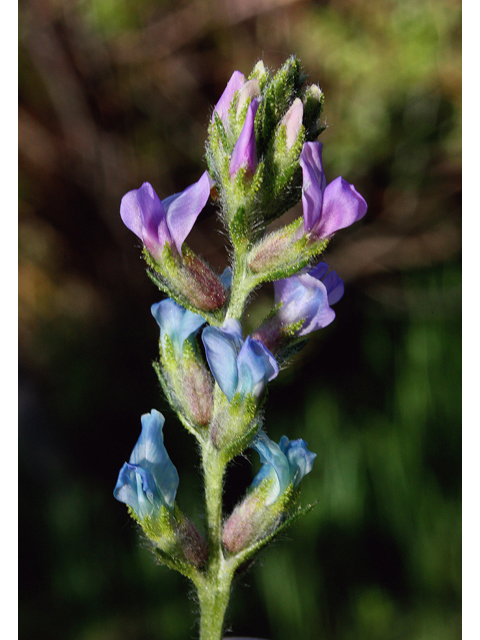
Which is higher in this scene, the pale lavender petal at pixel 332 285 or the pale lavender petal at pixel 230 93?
the pale lavender petal at pixel 230 93

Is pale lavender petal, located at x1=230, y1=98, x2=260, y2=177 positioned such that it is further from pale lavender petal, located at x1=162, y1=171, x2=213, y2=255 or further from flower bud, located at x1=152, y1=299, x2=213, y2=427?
flower bud, located at x1=152, y1=299, x2=213, y2=427

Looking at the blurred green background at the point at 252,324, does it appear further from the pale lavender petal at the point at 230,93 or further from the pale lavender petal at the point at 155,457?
the pale lavender petal at the point at 230,93

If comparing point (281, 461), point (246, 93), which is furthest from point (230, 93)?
point (281, 461)

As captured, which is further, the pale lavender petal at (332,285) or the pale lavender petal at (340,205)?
the pale lavender petal at (332,285)

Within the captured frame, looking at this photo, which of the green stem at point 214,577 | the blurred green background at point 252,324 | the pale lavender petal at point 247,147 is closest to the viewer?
the pale lavender petal at point 247,147

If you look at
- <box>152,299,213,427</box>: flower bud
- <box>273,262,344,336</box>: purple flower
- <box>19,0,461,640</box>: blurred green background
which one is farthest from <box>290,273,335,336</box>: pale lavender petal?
<box>19,0,461,640</box>: blurred green background

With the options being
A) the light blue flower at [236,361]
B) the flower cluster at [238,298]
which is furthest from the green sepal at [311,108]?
the light blue flower at [236,361]
